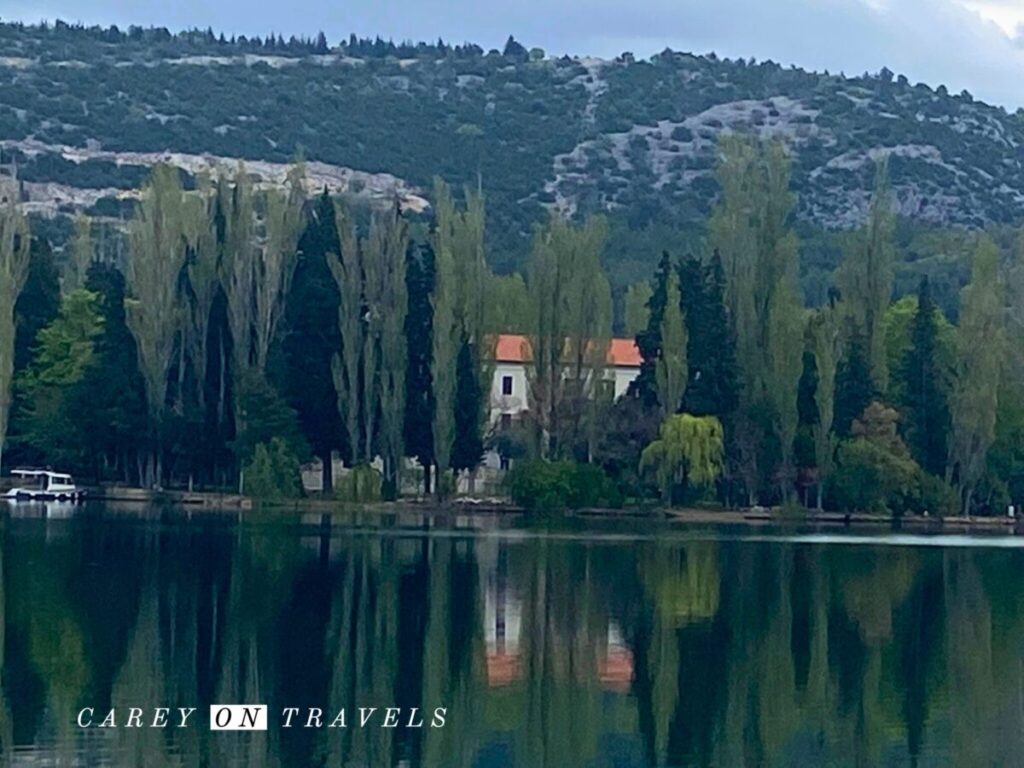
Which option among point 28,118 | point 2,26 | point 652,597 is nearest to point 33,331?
point 652,597

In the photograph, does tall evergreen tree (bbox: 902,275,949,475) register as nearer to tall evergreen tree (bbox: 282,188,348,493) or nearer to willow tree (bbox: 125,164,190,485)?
tall evergreen tree (bbox: 282,188,348,493)

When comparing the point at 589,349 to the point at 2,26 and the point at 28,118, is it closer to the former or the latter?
the point at 28,118

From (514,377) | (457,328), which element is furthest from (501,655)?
(514,377)

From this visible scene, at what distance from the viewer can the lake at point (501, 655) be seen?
1653 centimetres

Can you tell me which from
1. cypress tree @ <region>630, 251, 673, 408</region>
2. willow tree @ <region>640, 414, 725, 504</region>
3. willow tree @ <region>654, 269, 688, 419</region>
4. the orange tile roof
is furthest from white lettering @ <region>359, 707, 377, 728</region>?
cypress tree @ <region>630, 251, 673, 408</region>

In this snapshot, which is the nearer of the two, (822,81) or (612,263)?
(612,263)

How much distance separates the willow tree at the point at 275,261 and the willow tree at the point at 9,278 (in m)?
5.75

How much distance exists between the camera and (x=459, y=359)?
174 feet

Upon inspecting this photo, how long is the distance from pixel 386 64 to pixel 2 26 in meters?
23.4

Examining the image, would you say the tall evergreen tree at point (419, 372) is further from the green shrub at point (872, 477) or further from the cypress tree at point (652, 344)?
the green shrub at point (872, 477)

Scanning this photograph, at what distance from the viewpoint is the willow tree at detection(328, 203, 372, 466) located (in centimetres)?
5225

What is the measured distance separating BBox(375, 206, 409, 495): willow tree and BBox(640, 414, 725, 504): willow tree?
599cm

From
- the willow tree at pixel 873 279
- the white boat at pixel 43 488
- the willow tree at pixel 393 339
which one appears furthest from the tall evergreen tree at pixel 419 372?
the willow tree at pixel 873 279

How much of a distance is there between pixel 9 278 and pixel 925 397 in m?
23.1
